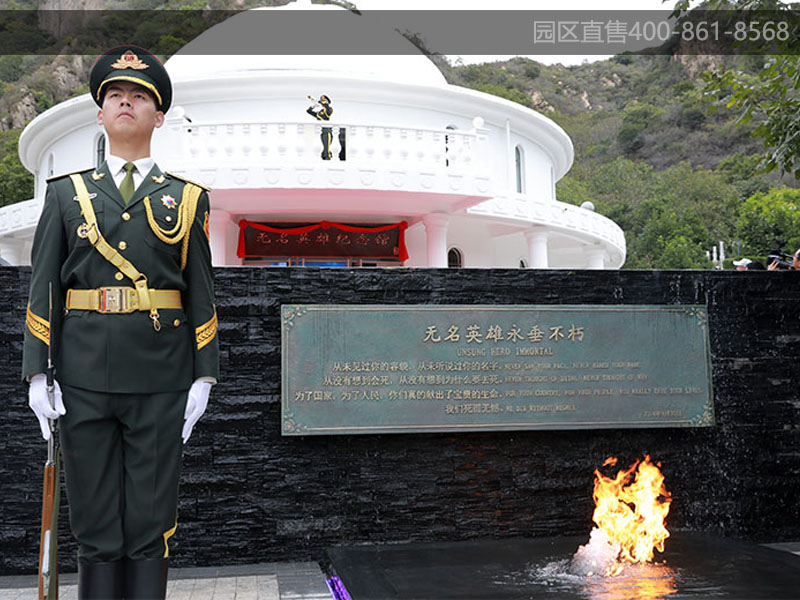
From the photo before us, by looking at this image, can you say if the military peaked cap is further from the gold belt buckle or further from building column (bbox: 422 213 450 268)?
building column (bbox: 422 213 450 268)

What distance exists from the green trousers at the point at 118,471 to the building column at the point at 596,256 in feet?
50.2

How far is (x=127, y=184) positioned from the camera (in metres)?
3.24

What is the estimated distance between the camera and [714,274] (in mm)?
6113

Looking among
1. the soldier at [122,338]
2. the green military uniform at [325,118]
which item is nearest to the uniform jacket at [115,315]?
the soldier at [122,338]

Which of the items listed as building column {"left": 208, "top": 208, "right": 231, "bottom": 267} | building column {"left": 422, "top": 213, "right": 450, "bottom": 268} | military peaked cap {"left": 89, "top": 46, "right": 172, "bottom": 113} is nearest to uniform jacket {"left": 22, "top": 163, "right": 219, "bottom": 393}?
military peaked cap {"left": 89, "top": 46, "right": 172, "bottom": 113}

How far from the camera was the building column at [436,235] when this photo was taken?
44.0 feet

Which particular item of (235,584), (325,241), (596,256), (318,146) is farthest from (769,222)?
(235,584)

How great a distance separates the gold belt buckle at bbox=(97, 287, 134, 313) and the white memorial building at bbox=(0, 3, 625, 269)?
8.74m

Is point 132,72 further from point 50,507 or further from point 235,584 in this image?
point 235,584

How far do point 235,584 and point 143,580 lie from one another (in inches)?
75.5

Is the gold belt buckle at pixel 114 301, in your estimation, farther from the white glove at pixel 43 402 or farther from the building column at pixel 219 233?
the building column at pixel 219 233

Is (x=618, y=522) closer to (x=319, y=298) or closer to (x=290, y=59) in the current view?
(x=319, y=298)

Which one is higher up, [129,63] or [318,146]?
[318,146]

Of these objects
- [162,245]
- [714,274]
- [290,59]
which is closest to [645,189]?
[290,59]
